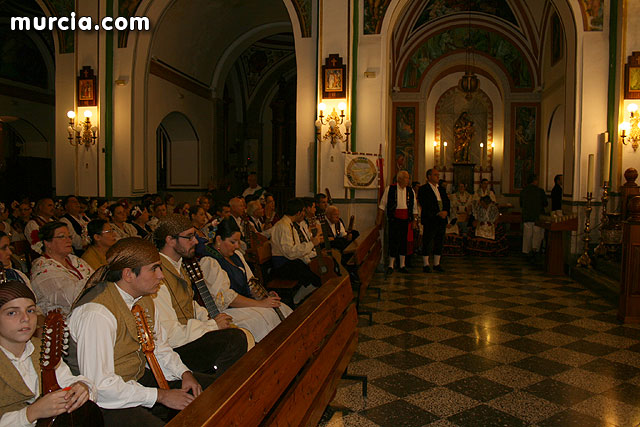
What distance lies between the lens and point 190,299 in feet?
10.9

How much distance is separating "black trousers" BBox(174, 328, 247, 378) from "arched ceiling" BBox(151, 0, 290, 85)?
9.67m

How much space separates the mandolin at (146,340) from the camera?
2402mm

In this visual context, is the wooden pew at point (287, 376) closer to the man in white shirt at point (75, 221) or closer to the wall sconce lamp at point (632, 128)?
the man in white shirt at point (75, 221)

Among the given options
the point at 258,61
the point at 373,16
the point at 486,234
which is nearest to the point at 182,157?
the point at 258,61

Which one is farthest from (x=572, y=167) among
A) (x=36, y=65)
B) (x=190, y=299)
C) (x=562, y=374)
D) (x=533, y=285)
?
(x=36, y=65)

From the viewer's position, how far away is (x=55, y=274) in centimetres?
379

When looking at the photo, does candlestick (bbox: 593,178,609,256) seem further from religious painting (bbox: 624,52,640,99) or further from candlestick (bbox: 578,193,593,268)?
religious painting (bbox: 624,52,640,99)

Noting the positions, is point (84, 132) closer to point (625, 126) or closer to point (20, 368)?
point (20, 368)

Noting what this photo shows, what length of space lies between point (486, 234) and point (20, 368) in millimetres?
10825

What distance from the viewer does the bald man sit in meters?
8.91

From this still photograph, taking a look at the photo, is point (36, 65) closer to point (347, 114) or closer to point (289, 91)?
point (289, 91)

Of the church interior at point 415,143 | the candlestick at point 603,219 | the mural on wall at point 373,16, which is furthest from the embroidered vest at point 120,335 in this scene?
the mural on wall at point 373,16

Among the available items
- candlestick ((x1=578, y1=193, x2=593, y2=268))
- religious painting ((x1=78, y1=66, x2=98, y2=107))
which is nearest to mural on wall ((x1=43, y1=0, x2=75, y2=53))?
religious painting ((x1=78, y1=66, x2=98, y2=107))

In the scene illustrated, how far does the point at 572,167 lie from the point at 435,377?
6459mm
